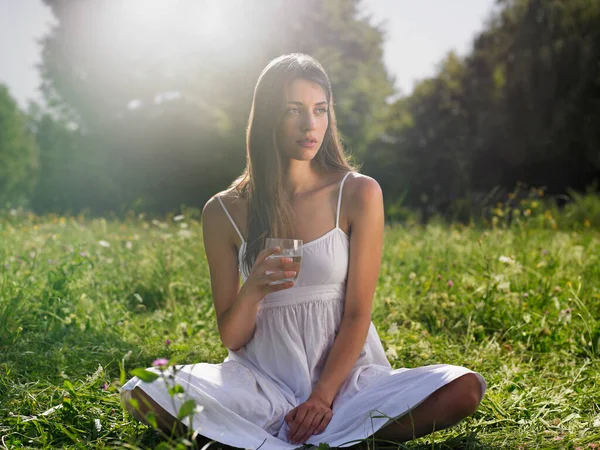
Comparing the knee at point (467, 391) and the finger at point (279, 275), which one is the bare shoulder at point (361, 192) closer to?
the finger at point (279, 275)

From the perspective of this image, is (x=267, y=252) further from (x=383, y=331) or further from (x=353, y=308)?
(x=383, y=331)

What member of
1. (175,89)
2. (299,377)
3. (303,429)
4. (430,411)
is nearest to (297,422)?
(303,429)

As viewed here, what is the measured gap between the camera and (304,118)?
2.72 metres

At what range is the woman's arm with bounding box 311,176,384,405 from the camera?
2590 millimetres

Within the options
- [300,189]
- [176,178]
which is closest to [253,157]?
[300,189]

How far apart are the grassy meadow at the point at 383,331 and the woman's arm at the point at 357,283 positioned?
1.57 ft

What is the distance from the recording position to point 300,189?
294cm

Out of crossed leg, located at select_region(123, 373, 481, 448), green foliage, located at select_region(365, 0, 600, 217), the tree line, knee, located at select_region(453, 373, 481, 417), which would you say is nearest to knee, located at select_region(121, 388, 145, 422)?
Answer: crossed leg, located at select_region(123, 373, 481, 448)

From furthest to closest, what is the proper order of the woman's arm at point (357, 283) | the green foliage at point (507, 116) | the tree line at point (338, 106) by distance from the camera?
the tree line at point (338, 106) < the green foliage at point (507, 116) < the woman's arm at point (357, 283)

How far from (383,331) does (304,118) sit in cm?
213

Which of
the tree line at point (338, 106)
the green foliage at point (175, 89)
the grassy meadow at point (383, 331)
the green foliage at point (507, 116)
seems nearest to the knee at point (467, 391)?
the grassy meadow at point (383, 331)

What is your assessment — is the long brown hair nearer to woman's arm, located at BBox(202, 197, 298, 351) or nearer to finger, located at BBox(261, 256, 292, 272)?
woman's arm, located at BBox(202, 197, 298, 351)

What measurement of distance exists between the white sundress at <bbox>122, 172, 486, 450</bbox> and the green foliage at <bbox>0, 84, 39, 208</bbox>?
99.4 ft

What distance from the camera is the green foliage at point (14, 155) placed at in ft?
101
